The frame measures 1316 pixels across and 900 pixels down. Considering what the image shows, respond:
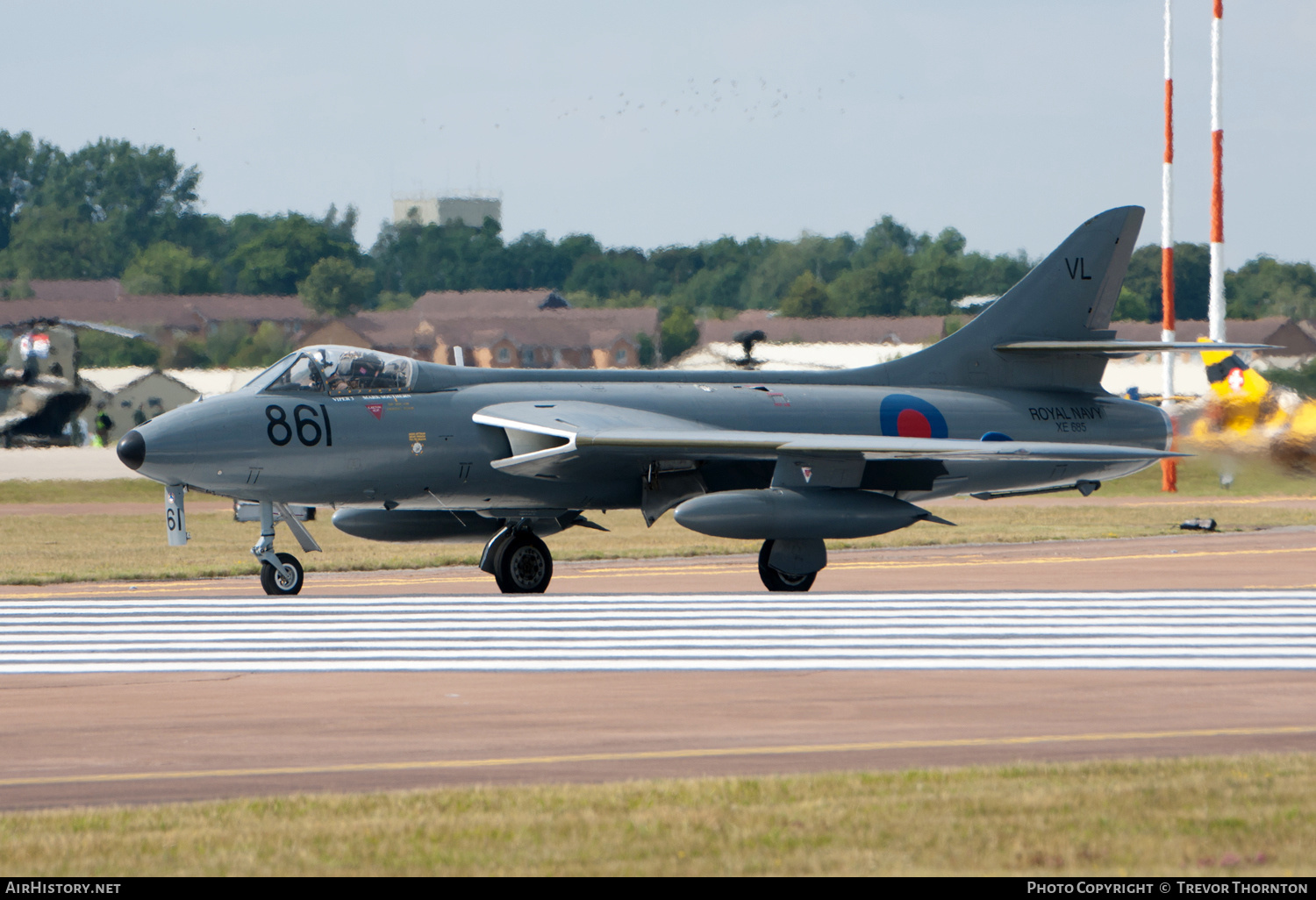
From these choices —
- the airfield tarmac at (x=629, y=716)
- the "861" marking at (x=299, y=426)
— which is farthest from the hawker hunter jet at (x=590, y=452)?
the airfield tarmac at (x=629, y=716)

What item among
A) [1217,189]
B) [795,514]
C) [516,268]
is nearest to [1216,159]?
[1217,189]

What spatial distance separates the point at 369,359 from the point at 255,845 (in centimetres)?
1275

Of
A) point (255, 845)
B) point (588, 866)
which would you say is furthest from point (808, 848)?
point (255, 845)

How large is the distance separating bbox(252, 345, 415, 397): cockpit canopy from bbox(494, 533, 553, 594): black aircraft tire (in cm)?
232

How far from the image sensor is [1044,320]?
2316 centimetres

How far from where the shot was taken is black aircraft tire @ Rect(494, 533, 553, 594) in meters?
19.6

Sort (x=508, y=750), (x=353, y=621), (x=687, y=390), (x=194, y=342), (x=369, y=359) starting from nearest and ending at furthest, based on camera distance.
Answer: (x=508, y=750) → (x=353, y=621) → (x=369, y=359) → (x=687, y=390) → (x=194, y=342)

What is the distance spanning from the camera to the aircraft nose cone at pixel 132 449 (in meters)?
17.4

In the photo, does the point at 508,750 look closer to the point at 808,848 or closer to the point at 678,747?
the point at 678,747

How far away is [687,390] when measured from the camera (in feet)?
68.5

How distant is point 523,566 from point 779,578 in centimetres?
306

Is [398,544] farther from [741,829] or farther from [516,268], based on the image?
[516,268]

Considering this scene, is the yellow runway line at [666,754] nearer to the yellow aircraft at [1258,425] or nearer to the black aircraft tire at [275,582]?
the black aircraft tire at [275,582]

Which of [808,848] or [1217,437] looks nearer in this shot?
[808,848]
